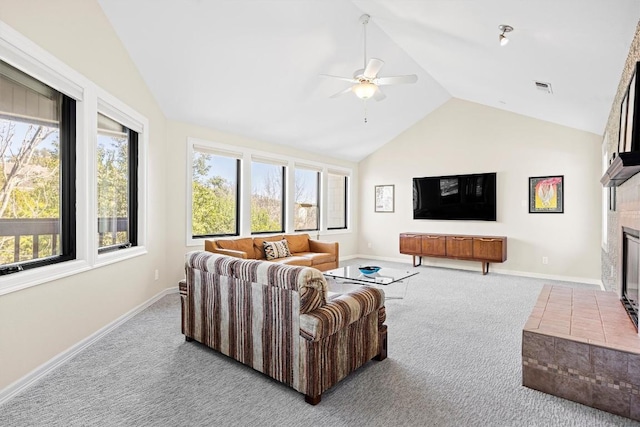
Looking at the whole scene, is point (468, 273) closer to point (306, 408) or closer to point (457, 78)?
point (457, 78)

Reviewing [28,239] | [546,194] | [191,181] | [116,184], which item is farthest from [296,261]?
[546,194]

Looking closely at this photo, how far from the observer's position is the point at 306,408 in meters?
2.01

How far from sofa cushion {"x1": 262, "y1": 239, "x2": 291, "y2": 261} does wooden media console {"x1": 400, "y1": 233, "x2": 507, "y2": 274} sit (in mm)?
2723

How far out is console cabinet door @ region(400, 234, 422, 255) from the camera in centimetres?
679

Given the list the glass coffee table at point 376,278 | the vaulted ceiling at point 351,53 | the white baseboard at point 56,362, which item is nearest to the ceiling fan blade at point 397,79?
the vaulted ceiling at point 351,53

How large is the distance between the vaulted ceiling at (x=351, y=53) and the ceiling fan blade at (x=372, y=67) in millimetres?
576

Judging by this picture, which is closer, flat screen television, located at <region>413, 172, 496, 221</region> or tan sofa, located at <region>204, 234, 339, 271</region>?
tan sofa, located at <region>204, 234, 339, 271</region>

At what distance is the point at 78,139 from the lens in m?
2.92

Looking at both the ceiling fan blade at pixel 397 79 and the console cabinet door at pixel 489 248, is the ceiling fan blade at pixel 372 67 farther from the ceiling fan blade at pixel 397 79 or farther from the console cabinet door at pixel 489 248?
the console cabinet door at pixel 489 248

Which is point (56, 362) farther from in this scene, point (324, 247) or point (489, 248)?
point (489, 248)

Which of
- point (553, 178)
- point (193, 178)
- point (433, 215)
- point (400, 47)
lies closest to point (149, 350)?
point (193, 178)

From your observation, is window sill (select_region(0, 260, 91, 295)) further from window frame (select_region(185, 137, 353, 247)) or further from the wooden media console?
the wooden media console

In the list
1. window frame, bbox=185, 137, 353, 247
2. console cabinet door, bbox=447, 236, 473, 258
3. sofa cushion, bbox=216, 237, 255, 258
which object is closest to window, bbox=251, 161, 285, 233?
window frame, bbox=185, 137, 353, 247

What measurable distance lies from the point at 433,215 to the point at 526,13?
4829 mm
